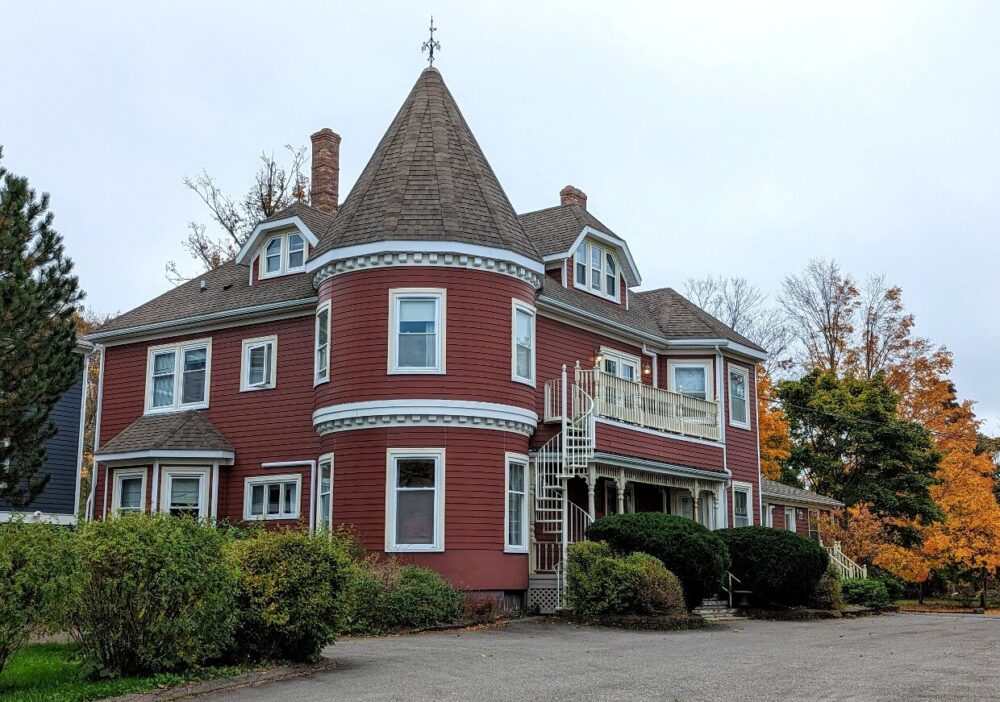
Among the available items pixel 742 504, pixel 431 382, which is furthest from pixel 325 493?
pixel 742 504

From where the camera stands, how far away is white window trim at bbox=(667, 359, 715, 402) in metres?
28.7

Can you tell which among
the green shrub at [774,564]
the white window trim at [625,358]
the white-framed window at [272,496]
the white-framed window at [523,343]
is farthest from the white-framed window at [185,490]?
the green shrub at [774,564]

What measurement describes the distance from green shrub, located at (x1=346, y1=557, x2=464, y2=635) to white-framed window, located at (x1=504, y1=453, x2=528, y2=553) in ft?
8.49

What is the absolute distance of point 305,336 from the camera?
24.4 meters

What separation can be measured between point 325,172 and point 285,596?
1909 cm

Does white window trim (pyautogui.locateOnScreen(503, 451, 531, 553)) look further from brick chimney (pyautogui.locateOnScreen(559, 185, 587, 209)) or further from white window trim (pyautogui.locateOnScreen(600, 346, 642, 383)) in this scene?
brick chimney (pyautogui.locateOnScreen(559, 185, 587, 209))

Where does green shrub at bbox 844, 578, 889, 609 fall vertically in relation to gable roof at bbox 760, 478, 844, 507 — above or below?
below

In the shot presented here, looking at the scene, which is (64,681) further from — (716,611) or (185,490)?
(716,611)

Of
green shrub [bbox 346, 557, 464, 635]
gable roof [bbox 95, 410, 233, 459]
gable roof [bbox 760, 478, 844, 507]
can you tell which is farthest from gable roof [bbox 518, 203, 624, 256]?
gable roof [bbox 760, 478, 844, 507]

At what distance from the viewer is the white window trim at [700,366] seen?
2870 cm

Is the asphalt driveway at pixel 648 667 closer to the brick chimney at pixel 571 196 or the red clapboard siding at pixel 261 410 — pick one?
the red clapboard siding at pixel 261 410

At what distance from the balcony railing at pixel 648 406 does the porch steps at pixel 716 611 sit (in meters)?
4.15

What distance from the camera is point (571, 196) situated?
3238 cm

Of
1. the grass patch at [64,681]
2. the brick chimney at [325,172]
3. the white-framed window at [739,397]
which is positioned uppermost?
the brick chimney at [325,172]
